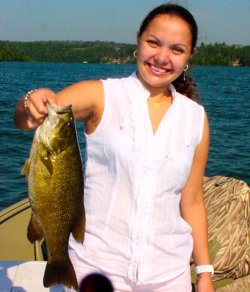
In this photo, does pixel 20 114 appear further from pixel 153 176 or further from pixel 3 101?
pixel 3 101

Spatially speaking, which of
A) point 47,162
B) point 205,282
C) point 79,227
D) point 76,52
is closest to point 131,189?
point 79,227

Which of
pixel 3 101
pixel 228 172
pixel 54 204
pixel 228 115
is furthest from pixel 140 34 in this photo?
pixel 3 101

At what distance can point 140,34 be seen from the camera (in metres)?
2.62

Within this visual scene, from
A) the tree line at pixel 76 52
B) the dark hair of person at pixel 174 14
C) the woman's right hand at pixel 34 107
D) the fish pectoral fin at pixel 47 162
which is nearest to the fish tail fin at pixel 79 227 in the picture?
the fish pectoral fin at pixel 47 162

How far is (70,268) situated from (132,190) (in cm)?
47

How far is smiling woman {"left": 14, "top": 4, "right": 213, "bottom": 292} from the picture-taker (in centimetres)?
244

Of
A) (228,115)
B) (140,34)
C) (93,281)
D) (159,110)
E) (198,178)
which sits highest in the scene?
(140,34)

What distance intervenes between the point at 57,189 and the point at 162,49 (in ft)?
2.87

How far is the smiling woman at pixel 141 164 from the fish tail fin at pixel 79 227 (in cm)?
11

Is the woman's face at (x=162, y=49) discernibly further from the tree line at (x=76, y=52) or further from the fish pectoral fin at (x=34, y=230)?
the tree line at (x=76, y=52)

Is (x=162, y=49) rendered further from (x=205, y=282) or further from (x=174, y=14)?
(x=205, y=282)

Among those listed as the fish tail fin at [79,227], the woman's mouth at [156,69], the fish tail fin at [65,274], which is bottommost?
the fish tail fin at [65,274]

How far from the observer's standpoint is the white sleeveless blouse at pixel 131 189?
Answer: 243 cm

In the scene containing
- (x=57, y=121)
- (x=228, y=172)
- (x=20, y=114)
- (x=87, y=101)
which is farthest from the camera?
(x=228, y=172)
